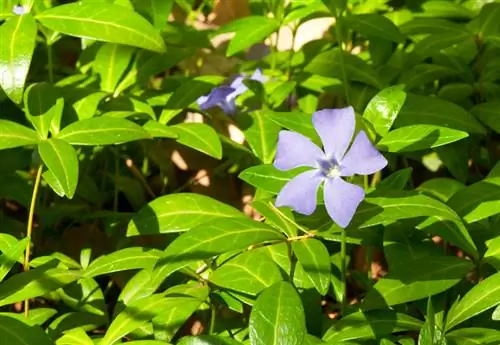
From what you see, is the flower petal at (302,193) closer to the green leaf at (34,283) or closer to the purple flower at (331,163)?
the purple flower at (331,163)

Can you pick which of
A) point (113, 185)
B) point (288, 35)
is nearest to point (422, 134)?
point (113, 185)

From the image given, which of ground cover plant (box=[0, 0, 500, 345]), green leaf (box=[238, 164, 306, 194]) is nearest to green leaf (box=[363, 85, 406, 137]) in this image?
ground cover plant (box=[0, 0, 500, 345])

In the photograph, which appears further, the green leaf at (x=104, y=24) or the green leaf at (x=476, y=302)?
the green leaf at (x=104, y=24)

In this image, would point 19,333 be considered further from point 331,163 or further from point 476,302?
point 476,302

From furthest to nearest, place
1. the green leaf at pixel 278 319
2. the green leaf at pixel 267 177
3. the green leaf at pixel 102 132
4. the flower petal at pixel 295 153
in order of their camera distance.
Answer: the green leaf at pixel 102 132 < the green leaf at pixel 267 177 < the flower petal at pixel 295 153 < the green leaf at pixel 278 319

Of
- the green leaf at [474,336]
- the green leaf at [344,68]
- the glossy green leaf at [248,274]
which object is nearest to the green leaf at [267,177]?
the glossy green leaf at [248,274]

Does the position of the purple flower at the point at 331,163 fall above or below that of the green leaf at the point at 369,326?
above

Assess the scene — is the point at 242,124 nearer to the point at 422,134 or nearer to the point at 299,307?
the point at 422,134

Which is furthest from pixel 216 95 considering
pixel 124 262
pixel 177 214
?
pixel 124 262
